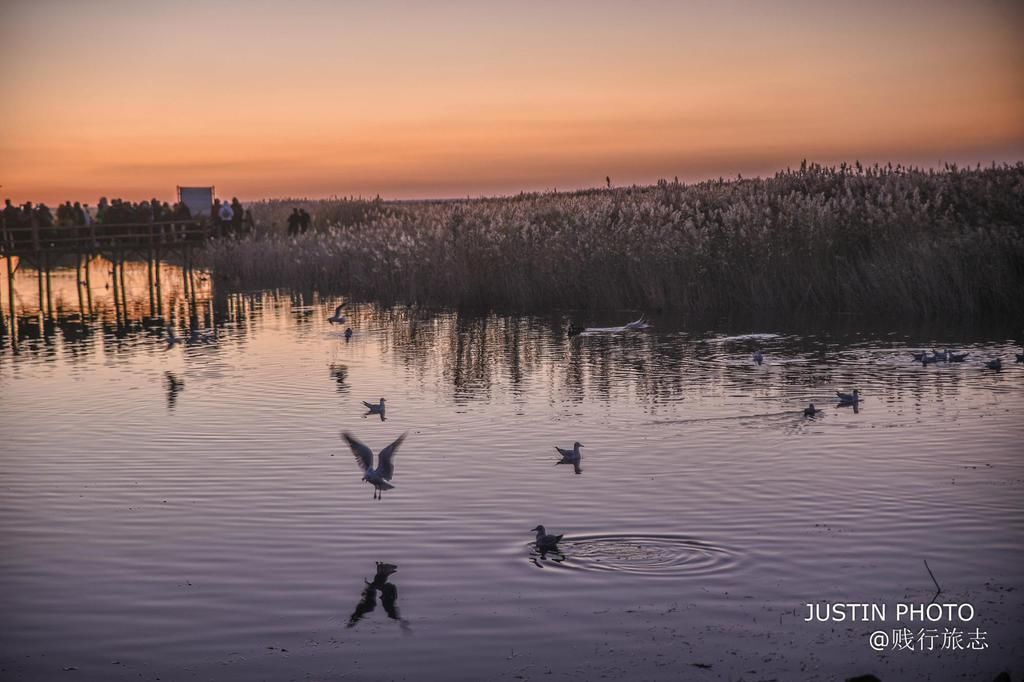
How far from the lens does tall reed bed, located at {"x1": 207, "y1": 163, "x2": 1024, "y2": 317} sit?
2467cm

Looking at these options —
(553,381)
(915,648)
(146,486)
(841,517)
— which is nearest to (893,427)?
(841,517)

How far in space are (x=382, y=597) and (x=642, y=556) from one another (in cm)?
210

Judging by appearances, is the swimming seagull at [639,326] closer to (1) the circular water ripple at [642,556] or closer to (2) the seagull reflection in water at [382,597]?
(1) the circular water ripple at [642,556]

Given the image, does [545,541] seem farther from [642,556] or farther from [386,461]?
[386,461]

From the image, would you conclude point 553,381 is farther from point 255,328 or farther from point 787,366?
point 255,328

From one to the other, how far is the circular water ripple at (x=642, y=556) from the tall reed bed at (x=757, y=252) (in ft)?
53.8

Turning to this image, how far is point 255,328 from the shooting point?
95.1 feet

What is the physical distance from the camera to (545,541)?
9438 millimetres

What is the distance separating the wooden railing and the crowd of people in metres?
0.28

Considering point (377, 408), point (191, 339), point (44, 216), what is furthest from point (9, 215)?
point (377, 408)

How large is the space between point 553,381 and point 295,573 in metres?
10.2

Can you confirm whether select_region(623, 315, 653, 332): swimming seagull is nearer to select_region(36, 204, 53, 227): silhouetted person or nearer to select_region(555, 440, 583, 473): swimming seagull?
select_region(555, 440, 583, 473): swimming seagull

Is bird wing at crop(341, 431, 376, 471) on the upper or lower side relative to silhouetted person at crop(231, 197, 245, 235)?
lower

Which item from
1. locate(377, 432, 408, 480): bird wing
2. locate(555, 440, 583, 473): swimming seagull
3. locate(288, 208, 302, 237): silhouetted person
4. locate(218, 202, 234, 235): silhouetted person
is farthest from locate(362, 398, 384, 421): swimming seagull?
locate(218, 202, 234, 235): silhouetted person
